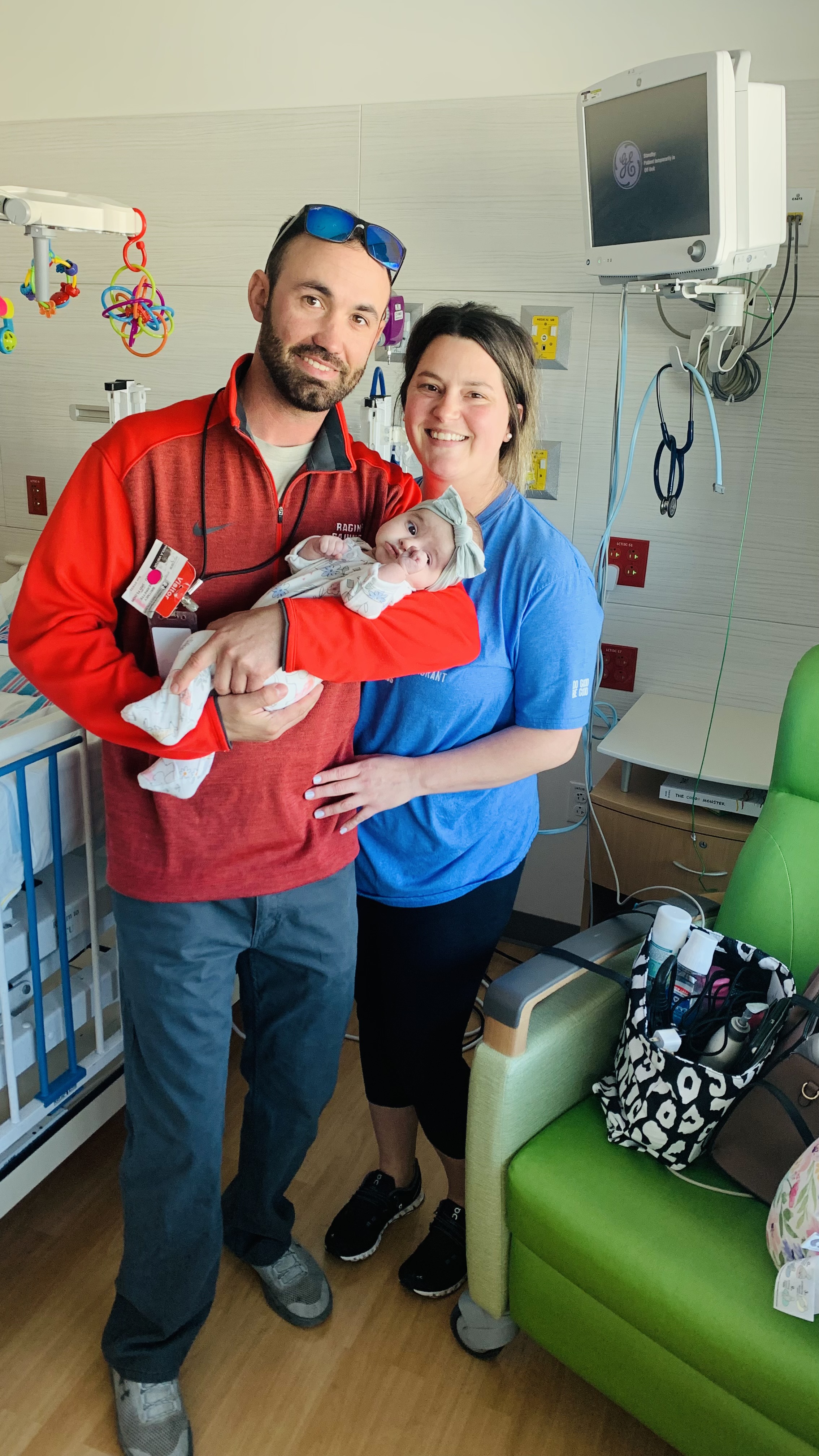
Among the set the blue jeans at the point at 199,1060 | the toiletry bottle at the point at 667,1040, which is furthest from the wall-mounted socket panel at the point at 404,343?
the toiletry bottle at the point at 667,1040

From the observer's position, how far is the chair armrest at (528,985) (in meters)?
1.52

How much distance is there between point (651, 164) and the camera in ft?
6.56

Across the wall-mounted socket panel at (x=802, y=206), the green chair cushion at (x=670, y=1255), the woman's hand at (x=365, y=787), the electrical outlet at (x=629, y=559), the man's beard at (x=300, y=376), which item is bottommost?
the green chair cushion at (x=670, y=1255)

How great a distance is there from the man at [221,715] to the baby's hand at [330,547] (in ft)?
0.22

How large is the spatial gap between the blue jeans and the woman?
0.39 ft

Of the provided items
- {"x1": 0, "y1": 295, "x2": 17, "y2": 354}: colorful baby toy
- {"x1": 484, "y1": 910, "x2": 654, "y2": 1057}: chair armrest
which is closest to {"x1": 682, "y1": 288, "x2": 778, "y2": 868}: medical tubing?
{"x1": 484, "y1": 910, "x2": 654, "y2": 1057}: chair armrest

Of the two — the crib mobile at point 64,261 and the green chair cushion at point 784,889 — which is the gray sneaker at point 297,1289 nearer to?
the green chair cushion at point 784,889

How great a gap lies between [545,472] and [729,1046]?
168cm

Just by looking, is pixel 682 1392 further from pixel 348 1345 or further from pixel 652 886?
pixel 652 886

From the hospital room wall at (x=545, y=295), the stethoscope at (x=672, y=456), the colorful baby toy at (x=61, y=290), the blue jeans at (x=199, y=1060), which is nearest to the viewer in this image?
the blue jeans at (x=199, y=1060)

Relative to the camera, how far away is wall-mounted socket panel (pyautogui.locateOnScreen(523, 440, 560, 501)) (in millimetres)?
2689

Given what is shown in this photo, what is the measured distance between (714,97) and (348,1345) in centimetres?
231

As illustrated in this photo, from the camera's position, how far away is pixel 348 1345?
1717 mm

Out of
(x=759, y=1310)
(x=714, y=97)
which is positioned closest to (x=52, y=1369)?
(x=759, y=1310)
